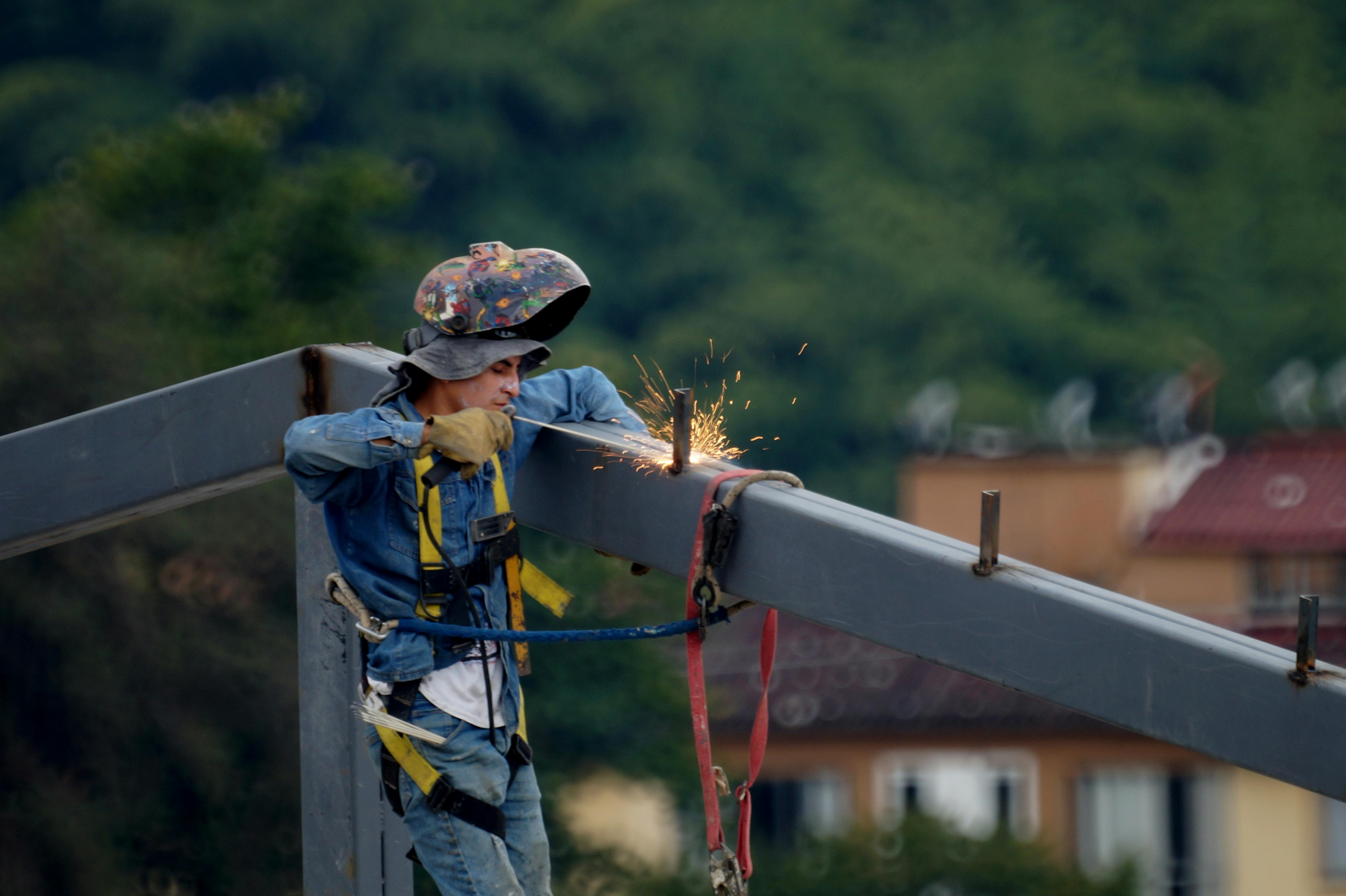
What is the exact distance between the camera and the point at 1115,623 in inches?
102

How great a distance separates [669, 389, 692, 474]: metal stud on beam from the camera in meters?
2.92

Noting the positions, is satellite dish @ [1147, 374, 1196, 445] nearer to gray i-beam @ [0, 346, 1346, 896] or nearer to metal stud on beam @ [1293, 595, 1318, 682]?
gray i-beam @ [0, 346, 1346, 896]

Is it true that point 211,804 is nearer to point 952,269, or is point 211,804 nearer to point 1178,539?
point 1178,539

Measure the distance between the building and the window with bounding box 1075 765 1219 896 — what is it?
0.02 metres

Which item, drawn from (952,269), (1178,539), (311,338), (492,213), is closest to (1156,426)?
(1178,539)

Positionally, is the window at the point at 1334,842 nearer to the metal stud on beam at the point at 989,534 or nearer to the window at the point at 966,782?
the window at the point at 966,782

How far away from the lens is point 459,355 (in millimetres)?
3062

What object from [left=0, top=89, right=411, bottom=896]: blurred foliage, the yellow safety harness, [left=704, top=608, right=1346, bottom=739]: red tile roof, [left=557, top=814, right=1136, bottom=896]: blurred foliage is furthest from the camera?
[left=704, top=608, right=1346, bottom=739]: red tile roof

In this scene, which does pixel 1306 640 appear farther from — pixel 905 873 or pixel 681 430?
pixel 905 873

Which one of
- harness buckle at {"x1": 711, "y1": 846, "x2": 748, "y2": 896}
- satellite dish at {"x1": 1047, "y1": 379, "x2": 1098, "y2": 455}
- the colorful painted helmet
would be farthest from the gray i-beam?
satellite dish at {"x1": 1047, "y1": 379, "x2": 1098, "y2": 455}

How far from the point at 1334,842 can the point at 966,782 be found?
4.53 meters

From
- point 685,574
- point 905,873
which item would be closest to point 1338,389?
point 905,873

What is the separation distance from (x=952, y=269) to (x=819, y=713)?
83.1 feet

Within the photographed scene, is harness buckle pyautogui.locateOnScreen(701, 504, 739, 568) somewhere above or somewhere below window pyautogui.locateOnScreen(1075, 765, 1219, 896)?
above
